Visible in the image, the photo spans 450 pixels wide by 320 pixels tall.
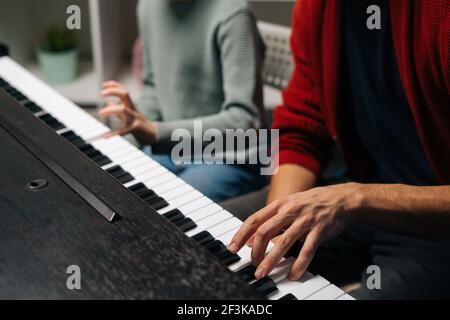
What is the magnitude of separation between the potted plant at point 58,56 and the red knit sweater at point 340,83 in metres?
1.22

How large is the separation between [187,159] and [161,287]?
2.35 ft

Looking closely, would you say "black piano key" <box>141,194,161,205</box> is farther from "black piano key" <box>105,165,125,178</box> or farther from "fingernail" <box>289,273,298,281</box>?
"fingernail" <box>289,273,298,281</box>

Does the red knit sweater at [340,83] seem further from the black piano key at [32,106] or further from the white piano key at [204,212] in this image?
the black piano key at [32,106]

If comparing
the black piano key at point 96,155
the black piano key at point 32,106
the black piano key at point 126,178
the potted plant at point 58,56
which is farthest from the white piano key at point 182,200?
the potted plant at point 58,56

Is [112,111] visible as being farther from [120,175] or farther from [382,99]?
[382,99]

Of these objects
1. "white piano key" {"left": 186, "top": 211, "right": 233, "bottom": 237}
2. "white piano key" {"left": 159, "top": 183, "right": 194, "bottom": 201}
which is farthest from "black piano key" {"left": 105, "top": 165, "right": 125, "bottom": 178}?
"white piano key" {"left": 186, "top": 211, "right": 233, "bottom": 237}

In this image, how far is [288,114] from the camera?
118 cm

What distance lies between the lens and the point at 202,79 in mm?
1346

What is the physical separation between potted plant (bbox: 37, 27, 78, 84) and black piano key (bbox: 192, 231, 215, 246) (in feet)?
5.08

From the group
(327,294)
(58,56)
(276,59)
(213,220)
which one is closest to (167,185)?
(213,220)

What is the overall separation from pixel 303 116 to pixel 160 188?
0.39m

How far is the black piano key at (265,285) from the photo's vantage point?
0.68 metres
